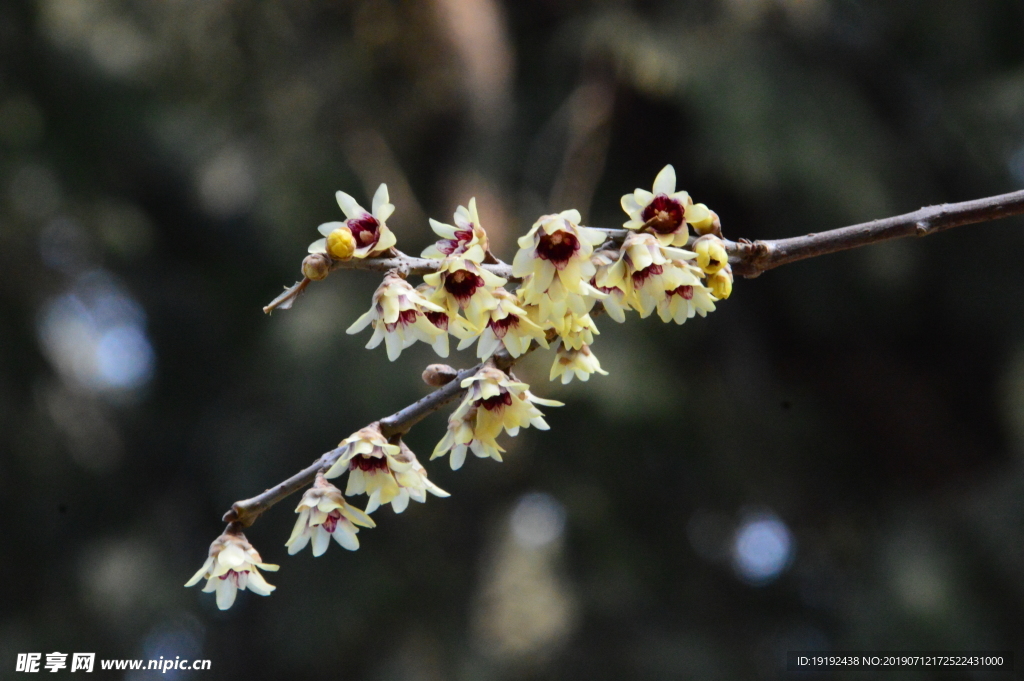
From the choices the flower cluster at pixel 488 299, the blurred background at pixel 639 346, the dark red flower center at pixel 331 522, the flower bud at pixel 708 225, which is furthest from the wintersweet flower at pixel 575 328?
the blurred background at pixel 639 346

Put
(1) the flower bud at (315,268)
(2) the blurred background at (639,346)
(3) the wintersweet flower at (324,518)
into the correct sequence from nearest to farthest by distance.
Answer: (1) the flower bud at (315,268), (3) the wintersweet flower at (324,518), (2) the blurred background at (639,346)

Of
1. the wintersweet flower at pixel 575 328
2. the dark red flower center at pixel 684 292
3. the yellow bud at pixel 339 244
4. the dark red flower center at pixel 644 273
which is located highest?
the yellow bud at pixel 339 244

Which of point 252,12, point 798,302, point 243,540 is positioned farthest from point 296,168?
point 243,540

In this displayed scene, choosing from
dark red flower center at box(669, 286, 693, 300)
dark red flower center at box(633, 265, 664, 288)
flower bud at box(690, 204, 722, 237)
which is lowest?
dark red flower center at box(633, 265, 664, 288)

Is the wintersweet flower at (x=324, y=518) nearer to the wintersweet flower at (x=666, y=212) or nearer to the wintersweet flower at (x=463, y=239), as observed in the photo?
the wintersweet flower at (x=463, y=239)

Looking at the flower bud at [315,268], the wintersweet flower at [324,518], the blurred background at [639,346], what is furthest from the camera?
the blurred background at [639,346]

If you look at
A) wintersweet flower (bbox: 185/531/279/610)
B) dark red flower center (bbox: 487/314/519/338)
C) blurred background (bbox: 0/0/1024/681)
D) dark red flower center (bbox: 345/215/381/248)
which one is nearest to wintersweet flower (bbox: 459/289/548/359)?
dark red flower center (bbox: 487/314/519/338)

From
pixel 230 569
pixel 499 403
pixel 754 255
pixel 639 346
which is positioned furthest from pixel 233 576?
pixel 639 346

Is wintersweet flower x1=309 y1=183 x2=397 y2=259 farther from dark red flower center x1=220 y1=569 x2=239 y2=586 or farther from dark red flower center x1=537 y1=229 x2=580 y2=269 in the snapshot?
dark red flower center x1=220 y1=569 x2=239 y2=586
